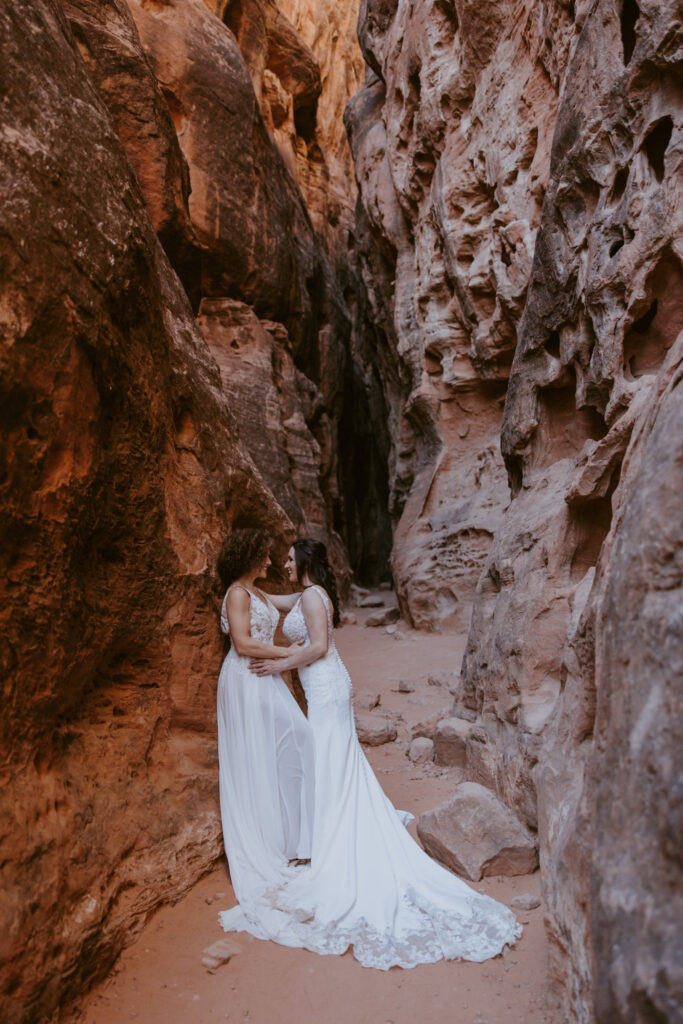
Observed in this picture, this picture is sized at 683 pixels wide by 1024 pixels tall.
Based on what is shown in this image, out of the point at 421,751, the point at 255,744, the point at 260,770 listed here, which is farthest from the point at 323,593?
the point at 421,751

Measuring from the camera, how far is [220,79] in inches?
467

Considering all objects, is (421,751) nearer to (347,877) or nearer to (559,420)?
(347,877)

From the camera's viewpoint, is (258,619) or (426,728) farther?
(426,728)

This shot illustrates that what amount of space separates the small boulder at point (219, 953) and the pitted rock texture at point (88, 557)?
0.40 m

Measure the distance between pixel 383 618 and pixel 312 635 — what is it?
9.39 metres

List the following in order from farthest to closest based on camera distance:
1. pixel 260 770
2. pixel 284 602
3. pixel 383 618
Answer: pixel 383 618, pixel 284 602, pixel 260 770

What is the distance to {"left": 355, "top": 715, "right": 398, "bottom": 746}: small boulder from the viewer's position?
20.3 feet

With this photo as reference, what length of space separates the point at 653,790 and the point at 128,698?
281 centimetres

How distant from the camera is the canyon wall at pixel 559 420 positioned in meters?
1.60

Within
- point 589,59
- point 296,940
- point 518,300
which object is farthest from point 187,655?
point 518,300

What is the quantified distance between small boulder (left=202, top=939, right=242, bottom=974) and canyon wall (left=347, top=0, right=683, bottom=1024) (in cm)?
146

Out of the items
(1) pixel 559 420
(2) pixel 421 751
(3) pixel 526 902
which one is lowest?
(3) pixel 526 902

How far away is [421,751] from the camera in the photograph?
5.65 m

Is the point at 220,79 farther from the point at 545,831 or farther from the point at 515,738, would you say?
the point at 545,831
